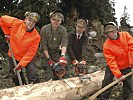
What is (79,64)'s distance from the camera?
22.5 feet

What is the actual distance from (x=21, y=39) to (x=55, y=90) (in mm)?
1477

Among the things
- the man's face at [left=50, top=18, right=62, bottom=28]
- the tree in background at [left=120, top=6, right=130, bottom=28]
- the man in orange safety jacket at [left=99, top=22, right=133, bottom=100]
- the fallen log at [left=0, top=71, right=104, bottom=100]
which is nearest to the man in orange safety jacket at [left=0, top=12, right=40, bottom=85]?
the man's face at [left=50, top=18, right=62, bottom=28]

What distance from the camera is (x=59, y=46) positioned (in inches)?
280

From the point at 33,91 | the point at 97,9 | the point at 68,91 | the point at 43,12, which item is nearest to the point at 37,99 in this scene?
the point at 33,91

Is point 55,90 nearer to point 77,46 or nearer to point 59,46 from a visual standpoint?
point 59,46

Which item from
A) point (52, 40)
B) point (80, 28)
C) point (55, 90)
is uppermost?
point (80, 28)

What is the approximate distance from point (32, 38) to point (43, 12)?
16.8 ft

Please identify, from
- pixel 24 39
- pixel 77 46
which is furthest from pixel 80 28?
pixel 24 39

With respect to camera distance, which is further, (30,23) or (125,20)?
(125,20)

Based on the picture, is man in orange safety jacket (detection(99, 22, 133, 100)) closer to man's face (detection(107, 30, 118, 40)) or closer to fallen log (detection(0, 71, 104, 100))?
man's face (detection(107, 30, 118, 40))

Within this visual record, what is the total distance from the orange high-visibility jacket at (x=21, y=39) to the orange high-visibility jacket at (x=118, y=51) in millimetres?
1703

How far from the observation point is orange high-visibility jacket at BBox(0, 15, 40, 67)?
6430mm

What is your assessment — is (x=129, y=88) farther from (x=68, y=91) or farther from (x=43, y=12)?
(x=43, y=12)

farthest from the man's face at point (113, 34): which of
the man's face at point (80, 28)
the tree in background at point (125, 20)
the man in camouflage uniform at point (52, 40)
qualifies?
the tree in background at point (125, 20)
